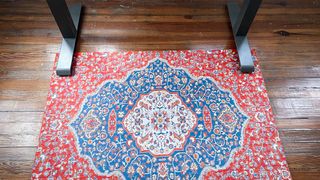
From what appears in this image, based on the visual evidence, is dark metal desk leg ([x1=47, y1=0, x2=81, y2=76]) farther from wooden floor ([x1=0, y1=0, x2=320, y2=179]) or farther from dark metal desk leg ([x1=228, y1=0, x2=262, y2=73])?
dark metal desk leg ([x1=228, y1=0, x2=262, y2=73])

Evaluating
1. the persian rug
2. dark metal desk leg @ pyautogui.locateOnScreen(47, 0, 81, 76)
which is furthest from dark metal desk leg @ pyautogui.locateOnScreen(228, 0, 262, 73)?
dark metal desk leg @ pyautogui.locateOnScreen(47, 0, 81, 76)

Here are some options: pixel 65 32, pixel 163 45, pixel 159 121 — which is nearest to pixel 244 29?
pixel 163 45

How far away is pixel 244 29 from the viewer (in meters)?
1.61

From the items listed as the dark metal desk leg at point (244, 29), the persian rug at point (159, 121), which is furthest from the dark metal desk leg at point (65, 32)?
the dark metal desk leg at point (244, 29)

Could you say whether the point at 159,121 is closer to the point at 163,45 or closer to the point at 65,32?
the point at 163,45

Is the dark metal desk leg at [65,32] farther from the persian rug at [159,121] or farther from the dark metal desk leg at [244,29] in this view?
the dark metal desk leg at [244,29]

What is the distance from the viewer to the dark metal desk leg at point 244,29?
57.1 inches

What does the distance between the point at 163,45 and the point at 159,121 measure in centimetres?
57

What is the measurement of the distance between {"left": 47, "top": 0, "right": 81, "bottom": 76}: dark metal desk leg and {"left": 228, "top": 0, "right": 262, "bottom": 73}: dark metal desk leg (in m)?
1.09

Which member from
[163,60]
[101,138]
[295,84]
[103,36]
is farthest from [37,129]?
[295,84]

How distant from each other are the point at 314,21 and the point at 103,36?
158 cm

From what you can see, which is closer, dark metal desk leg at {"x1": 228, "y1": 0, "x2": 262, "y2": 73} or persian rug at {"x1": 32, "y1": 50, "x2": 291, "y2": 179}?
persian rug at {"x1": 32, "y1": 50, "x2": 291, "y2": 179}

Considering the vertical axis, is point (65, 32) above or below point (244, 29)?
above

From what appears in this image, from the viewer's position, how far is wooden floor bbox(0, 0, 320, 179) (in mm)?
1372
